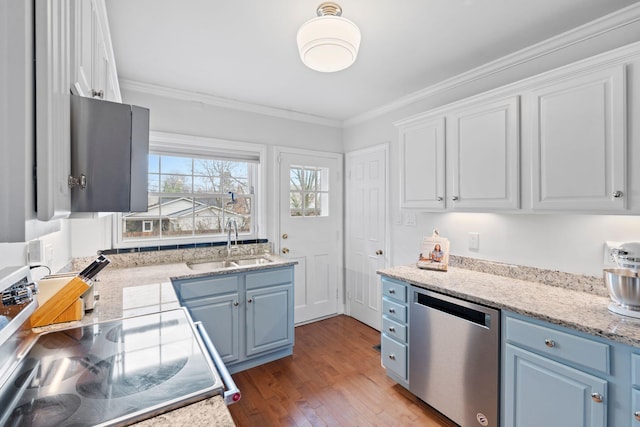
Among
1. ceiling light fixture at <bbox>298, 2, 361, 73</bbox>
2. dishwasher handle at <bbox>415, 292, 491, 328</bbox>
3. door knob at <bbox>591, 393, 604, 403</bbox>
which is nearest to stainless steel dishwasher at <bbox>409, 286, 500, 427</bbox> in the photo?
dishwasher handle at <bbox>415, 292, 491, 328</bbox>

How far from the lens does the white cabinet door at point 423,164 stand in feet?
7.45

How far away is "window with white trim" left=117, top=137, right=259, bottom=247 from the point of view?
2.74m

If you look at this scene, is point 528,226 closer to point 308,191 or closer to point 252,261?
point 308,191

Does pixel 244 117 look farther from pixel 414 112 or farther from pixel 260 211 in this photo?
pixel 414 112

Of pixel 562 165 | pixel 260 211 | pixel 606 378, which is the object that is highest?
pixel 562 165

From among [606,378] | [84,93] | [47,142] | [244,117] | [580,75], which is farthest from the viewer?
[244,117]

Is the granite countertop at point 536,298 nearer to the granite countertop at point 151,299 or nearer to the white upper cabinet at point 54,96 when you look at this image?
the granite countertop at point 151,299

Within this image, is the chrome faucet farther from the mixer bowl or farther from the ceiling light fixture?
the mixer bowl

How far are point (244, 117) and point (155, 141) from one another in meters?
0.90

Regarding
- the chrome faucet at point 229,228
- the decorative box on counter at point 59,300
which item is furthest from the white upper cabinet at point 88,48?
the chrome faucet at point 229,228

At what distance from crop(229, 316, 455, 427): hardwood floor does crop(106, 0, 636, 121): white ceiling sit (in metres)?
2.47

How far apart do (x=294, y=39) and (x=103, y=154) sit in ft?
5.04

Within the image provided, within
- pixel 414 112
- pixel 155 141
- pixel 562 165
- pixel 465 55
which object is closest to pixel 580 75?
pixel 562 165

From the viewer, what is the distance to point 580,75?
157 centimetres
